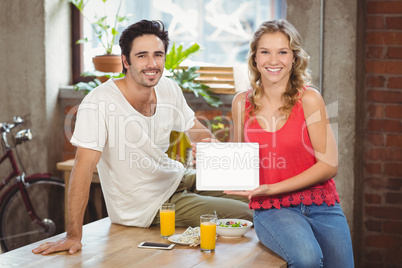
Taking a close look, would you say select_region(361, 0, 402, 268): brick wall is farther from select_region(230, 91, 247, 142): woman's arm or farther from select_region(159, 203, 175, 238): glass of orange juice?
select_region(159, 203, 175, 238): glass of orange juice

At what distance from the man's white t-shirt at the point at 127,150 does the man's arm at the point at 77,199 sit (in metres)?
0.05

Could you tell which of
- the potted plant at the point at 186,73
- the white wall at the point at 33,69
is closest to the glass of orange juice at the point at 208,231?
the potted plant at the point at 186,73

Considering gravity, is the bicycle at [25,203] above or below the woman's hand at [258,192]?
Result: below

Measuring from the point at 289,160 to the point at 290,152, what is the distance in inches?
1.4

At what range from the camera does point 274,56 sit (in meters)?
2.46

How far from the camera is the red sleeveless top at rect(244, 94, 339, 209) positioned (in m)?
2.42

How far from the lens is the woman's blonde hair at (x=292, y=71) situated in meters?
2.47

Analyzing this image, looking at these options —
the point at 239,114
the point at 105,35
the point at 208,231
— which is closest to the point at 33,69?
the point at 105,35

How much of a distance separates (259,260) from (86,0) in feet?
8.73

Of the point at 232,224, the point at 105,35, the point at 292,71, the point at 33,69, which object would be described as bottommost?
the point at 232,224

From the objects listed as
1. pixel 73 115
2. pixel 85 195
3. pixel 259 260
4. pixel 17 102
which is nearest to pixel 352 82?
pixel 259 260

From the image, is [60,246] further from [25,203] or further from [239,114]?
[25,203]

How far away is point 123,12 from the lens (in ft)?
13.7

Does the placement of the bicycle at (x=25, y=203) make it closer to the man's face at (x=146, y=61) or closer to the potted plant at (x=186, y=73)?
the potted plant at (x=186, y=73)
